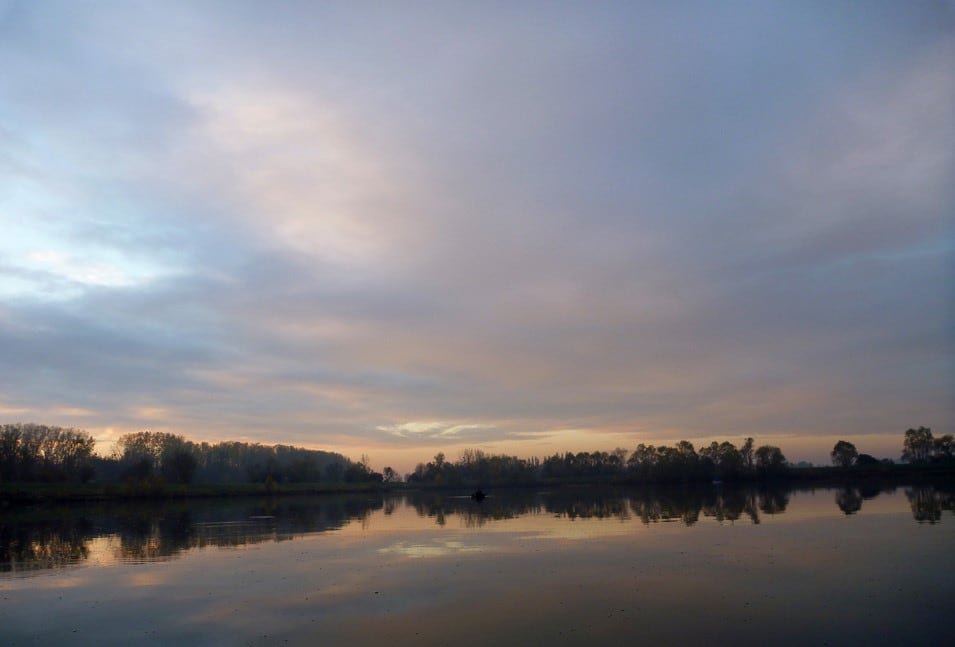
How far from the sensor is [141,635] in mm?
15781

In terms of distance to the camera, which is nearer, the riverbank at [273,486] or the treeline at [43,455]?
the riverbank at [273,486]

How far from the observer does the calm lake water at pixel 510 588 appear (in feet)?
49.2

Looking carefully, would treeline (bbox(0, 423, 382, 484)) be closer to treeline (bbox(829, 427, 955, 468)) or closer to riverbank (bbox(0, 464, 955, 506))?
riverbank (bbox(0, 464, 955, 506))

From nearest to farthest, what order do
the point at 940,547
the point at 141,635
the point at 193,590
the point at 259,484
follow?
the point at 141,635
the point at 193,590
the point at 940,547
the point at 259,484

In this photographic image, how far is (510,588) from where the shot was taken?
66.6 feet

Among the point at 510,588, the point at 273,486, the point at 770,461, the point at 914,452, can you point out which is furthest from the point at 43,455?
the point at 914,452

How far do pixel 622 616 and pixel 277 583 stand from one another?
12.6m

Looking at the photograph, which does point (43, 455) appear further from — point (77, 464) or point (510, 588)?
point (510, 588)

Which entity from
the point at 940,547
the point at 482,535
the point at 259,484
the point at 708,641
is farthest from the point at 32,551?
the point at 259,484

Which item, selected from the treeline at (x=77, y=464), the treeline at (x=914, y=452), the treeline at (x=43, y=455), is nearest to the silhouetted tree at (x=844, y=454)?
the treeline at (x=914, y=452)

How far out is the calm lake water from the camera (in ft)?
49.2

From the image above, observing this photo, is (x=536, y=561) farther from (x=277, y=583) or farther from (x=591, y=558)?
(x=277, y=583)

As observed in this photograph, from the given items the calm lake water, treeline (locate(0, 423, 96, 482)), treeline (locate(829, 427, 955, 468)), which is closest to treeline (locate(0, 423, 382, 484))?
treeline (locate(0, 423, 96, 482))

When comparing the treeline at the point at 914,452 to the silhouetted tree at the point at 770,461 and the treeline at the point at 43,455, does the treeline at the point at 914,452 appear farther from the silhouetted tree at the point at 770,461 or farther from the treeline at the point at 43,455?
the treeline at the point at 43,455
